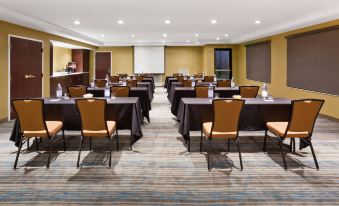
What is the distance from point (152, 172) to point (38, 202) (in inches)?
52.7

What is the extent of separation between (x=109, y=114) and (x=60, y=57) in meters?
10.9

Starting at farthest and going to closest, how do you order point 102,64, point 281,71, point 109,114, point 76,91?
point 102,64 < point 281,71 < point 76,91 < point 109,114

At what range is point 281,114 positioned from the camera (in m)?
4.95

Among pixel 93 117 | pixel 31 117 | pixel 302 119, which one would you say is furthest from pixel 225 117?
pixel 31 117

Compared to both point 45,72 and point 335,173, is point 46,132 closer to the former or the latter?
point 335,173

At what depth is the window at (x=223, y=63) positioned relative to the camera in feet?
57.9

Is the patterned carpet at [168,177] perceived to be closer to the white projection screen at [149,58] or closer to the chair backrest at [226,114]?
the chair backrest at [226,114]

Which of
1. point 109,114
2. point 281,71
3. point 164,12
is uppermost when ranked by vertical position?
point 164,12

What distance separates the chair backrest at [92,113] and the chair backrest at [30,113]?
0.46 metres

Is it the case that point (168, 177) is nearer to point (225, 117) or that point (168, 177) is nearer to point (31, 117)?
point (225, 117)

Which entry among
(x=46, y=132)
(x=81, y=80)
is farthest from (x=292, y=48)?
(x=81, y=80)

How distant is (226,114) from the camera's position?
13.5 ft

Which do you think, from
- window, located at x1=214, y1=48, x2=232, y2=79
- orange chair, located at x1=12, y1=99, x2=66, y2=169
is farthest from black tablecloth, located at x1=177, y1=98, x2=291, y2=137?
window, located at x1=214, y1=48, x2=232, y2=79

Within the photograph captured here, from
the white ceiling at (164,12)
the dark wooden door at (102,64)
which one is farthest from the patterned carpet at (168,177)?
the dark wooden door at (102,64)
